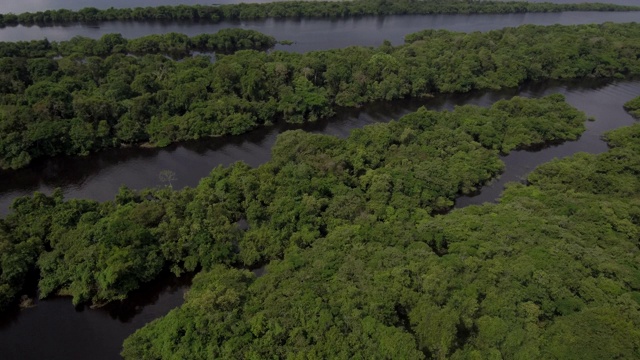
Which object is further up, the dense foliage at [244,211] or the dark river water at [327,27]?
the dark river water at [327,27]

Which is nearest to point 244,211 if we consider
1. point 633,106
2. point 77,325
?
point 77,325

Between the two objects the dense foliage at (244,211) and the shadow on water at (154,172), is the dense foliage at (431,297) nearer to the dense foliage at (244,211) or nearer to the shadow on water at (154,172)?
the dense foliage at (244,211)

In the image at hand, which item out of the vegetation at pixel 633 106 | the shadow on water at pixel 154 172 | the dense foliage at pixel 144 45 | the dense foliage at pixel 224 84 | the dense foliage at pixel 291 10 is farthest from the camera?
the dense foliage at pixel 291 10

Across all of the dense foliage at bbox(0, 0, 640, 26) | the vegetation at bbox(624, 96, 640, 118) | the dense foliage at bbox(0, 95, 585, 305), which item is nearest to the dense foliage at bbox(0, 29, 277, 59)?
the dense foliage at bbox(0, 0, 640, 26)

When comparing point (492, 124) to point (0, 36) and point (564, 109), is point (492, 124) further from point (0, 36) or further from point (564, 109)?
point (0, 36)

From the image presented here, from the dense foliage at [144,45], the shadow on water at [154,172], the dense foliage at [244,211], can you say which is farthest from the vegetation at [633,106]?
the dense foliage at [144,45]

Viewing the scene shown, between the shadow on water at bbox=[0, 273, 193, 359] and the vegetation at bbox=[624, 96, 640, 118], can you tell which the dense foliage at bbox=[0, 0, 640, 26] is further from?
the shadow on water at bbox=[0, 273, 193, 359]

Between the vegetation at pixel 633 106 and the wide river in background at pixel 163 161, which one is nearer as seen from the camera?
the wide river in background at pixel 163 161
